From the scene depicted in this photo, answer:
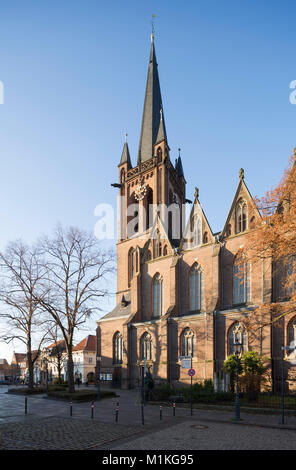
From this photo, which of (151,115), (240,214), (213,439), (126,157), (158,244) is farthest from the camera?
(126,157)

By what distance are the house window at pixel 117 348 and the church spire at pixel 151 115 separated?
25817 millimetres

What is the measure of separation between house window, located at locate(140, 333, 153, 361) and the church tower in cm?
973

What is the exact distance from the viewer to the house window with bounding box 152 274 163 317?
137 feet

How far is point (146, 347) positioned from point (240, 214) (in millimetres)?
17123

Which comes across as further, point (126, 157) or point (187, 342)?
point (126, 157)

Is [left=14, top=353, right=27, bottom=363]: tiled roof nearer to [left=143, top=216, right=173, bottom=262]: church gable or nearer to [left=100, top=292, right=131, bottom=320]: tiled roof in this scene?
[left=100, top=292, right=131, bottom=320]: tiled roof

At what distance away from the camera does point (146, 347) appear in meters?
40.8

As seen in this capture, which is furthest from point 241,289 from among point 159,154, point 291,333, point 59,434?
point 159,154

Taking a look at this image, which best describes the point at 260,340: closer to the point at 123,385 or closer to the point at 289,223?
the point at 289,223

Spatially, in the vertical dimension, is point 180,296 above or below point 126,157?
below

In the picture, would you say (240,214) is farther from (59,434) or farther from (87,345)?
(87,345)

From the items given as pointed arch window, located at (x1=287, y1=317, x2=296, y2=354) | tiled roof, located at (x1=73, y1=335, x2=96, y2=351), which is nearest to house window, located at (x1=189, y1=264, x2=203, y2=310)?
pointed arch window, located at (x1=287, y1=317, x2=296, y2=354)

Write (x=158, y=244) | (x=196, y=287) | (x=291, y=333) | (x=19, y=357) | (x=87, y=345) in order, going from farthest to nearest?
(x=19, y=357) < (x=87, y=345) < (x=158, y=244) < (x=196, y=287) < (x=291, y=333)

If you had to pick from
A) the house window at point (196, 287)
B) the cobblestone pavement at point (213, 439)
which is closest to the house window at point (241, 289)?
the house window at point (196, 287)
